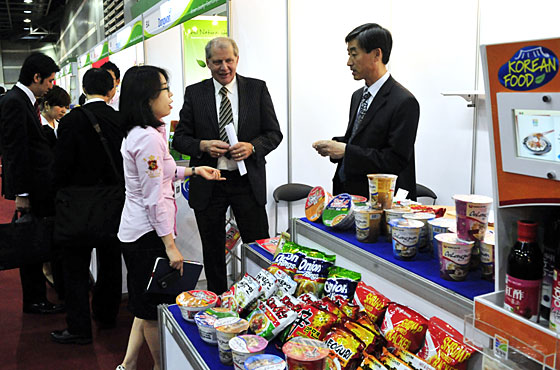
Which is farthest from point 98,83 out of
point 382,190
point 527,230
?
point 527,230

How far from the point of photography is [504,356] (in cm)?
95

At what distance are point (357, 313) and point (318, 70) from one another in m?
2.93

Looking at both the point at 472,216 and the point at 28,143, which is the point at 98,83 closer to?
the point at 28,143

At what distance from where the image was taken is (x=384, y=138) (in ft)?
8.04

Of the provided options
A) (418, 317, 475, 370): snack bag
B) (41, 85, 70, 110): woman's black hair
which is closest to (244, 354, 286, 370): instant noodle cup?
(418, 317, 475, 370): snack bag

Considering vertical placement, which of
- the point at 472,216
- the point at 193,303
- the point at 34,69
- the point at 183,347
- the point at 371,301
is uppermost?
the point at 34,69

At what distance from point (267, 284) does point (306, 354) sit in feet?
1.56

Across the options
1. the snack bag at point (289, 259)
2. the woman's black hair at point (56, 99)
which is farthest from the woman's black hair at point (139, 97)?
the woman's black hair at point (56, 99)

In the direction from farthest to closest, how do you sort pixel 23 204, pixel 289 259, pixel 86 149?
pixel 23 204 → pixel 86 149 → pixel 289 259

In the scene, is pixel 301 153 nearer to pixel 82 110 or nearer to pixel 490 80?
pixel 82 110

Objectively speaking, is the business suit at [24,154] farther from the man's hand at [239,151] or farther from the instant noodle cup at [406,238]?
the instant noodle cup at [406,238]

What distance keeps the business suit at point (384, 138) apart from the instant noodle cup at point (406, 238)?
0.90m

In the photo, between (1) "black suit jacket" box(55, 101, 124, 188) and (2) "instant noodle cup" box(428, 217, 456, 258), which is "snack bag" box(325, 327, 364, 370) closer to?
(2) "instant noodle cup" box(428, 217, 456, 258)

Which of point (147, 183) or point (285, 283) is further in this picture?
point (147, 183)
